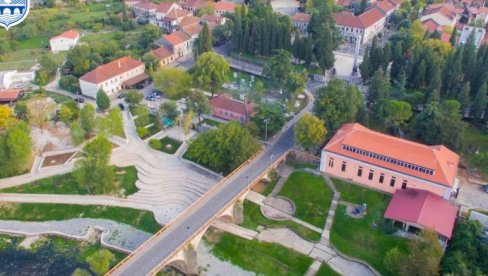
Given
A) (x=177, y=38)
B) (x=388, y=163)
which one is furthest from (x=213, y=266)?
(x=177, y=38)

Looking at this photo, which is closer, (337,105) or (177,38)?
(337,105)

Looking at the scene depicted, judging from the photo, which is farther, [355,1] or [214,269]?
[355,1]

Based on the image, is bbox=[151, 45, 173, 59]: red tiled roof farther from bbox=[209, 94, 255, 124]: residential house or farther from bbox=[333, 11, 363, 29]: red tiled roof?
bbox=[333, 11, 363, 29]: red tiled roof

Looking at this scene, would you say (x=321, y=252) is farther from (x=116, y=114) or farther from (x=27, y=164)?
(x=27, y=164)

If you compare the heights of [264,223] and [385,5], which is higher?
[385,5]

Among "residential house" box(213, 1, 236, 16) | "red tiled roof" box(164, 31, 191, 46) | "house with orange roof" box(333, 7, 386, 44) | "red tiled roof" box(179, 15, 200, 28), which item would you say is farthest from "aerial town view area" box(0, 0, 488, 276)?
"residential house" box(213, 1, 236, 16)

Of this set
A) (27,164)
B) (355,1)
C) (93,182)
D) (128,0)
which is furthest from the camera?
(128,0)

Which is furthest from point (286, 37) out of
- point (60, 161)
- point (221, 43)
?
point (60, 161)

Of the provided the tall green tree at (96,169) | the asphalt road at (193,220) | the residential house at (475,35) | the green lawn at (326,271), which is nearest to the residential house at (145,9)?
the tall green tree at (96,169)

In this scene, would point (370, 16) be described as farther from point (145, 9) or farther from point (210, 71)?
point (145, 9)
